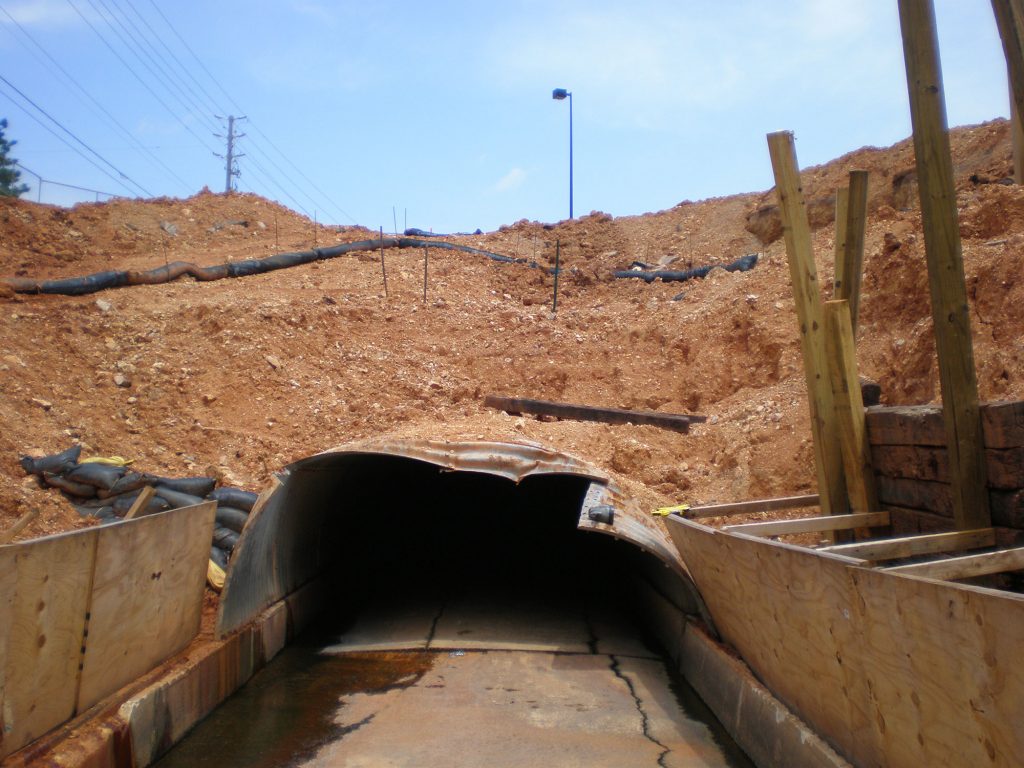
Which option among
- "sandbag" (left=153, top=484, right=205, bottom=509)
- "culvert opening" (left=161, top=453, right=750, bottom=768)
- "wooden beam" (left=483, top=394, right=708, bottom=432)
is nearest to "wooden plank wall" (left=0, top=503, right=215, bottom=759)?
"culvert opening" (left=161, top=453, right=750, bottom=768)

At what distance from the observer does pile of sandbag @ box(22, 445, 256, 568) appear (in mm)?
10438

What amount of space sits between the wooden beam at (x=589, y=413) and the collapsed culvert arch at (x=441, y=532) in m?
1.06

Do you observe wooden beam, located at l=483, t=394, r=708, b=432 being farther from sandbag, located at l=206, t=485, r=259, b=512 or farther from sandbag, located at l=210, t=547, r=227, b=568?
sandbag, located at l=210, t=547, r=227, b=568

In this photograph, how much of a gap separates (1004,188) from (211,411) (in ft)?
39.7

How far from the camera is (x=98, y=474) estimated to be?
11047mm

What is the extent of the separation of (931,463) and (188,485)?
8.08 meters

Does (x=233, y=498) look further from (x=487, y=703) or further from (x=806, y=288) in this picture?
(x=806, y=288)

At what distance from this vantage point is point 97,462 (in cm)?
1134

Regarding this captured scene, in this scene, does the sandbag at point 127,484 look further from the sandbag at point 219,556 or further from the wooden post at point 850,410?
the wooden post at point 850,410

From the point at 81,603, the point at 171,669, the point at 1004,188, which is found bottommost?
the point at 171,669

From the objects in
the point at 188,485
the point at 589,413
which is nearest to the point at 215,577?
the point at 188,485

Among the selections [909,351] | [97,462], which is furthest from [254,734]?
[909,351]

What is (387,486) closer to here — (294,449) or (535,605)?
(294,449)

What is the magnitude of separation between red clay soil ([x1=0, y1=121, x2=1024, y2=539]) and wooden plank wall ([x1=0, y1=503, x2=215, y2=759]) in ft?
12.7
